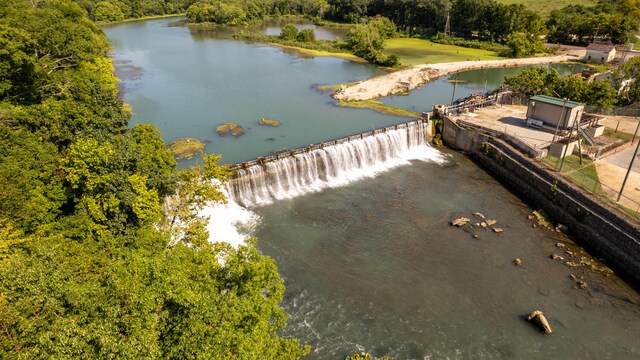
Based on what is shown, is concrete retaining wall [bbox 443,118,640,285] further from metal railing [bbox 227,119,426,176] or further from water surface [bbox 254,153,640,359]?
metal railing [bbox 227,119,426,176]

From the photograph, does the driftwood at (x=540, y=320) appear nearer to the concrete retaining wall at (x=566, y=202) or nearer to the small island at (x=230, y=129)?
the concrete retaining wall at (x=566, y=202)

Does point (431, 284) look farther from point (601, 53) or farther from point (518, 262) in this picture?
point (601, 53)

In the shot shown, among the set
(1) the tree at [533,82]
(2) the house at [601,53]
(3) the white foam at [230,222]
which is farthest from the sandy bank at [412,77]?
(3) the white foam at [230,222]

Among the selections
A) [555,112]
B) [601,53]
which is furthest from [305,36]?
[555,112]

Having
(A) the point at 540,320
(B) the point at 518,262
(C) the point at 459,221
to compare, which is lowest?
(A) the point at 540,320

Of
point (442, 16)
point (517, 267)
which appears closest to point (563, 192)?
point (517, 267)

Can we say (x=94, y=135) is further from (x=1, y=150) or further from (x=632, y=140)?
(x=632, y=140)

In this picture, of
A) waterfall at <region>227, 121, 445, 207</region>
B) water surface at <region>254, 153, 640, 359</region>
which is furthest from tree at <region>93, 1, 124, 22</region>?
water surface at <region>254, 153, 640, 359</region>
